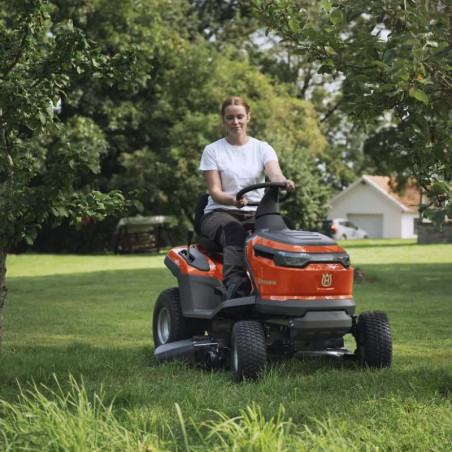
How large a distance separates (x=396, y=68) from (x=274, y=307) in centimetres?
193

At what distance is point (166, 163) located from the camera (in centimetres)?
3638

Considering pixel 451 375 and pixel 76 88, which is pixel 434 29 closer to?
pixel 451 375

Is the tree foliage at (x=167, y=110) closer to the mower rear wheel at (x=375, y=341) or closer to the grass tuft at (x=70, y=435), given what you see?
the mower rear wheel at (x=375, y=341)

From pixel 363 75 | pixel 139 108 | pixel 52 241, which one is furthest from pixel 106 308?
pixel 52 241

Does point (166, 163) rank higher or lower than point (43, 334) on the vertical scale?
higher

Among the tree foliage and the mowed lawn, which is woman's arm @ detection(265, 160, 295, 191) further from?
the tree foliage

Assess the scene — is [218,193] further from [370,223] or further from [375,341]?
[370,223]

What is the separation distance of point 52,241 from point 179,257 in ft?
113

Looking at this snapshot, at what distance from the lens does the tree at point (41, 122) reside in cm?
584

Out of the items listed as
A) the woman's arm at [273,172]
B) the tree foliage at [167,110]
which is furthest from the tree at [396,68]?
the tree foliage at [167,110]

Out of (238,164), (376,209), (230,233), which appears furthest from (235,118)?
(376,209)

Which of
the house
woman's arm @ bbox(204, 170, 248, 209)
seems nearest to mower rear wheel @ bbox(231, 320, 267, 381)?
woman's arm @ bbox(204, 170, 248, 209)

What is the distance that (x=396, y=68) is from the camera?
15.8 feet

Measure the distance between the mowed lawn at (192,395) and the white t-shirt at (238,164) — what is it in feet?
4.64
